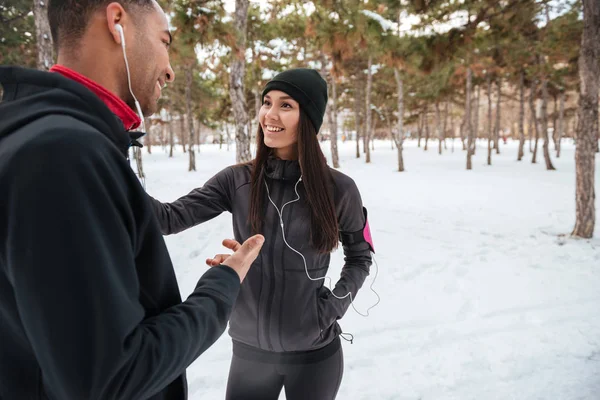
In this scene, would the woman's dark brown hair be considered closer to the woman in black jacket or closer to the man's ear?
the woman in black jacket

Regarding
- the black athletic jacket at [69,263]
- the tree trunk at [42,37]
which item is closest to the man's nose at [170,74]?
the black athletic jacket at [69,263]

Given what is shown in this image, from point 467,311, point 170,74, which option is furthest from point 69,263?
point 467,311

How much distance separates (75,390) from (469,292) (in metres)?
4.90

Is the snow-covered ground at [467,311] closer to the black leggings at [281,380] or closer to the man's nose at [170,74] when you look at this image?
the black leggings at [281,380]

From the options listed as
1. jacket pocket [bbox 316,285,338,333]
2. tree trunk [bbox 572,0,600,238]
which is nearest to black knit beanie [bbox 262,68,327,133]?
jacket pocket [bbox 316,285,338,333]

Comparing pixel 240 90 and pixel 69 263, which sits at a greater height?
pixel 240 90

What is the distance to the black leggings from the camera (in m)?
1.73

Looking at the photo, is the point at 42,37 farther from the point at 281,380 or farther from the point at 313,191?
the point at 281,380

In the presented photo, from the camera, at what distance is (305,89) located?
1889mm

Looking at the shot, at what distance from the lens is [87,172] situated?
0.63 m

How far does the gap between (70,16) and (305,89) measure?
3.91 feet

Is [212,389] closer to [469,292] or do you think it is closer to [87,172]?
[87,172]

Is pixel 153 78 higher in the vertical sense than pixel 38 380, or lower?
higher

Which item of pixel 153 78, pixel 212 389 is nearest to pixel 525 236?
pixel 212 389
